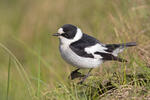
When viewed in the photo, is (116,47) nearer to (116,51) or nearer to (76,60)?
(116,51)

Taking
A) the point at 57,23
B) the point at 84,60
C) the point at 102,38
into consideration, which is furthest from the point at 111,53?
the point at 57,23

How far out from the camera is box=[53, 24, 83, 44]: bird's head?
5379 mm

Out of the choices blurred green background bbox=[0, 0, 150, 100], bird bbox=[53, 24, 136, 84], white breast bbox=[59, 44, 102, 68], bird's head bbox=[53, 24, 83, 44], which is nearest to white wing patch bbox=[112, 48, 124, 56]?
bird bbox=[53, 24, 136, 84]

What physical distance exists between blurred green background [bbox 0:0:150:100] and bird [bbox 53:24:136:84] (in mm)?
199

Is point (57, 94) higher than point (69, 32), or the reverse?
point (69, 32)

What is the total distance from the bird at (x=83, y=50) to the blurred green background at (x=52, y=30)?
20 cm

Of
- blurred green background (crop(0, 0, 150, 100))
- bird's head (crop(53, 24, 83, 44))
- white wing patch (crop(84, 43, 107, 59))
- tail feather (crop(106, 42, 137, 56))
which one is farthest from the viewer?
blurred green background (crop(0, 0, 150, 100))

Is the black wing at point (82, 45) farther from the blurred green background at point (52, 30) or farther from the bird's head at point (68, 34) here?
the blurred green background at point (52, 30)

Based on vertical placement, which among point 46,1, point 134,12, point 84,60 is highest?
point 46,1

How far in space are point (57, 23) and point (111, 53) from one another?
5585mm

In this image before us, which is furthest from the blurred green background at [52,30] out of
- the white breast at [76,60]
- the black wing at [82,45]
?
the black wing at [82,45]

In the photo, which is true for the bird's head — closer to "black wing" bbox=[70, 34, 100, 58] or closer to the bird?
the bird

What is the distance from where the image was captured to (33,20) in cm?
1141

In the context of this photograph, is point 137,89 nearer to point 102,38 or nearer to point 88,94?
point 88,94
